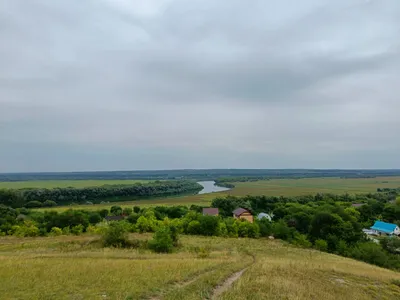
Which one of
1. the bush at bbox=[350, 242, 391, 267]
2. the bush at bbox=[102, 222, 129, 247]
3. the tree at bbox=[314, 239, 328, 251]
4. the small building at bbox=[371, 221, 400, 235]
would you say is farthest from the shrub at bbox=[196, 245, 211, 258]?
the small building at bbox=[371, 221, 400, 235]

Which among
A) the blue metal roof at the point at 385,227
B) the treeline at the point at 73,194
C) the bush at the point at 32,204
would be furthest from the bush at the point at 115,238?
the bush at the point at 32,204

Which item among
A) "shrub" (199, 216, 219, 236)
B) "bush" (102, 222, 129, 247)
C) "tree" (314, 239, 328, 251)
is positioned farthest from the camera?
"shrub" (199, 216, 219, 236)

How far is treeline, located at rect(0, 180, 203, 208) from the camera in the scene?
97363 mm

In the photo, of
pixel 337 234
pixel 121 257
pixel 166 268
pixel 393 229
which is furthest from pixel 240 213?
pixel 166 268

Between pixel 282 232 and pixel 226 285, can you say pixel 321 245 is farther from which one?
pixel 226 285

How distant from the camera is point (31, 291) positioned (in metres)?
11.8

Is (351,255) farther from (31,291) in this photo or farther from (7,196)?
(7,196)

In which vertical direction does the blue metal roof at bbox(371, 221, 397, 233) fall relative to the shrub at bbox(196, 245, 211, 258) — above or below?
below

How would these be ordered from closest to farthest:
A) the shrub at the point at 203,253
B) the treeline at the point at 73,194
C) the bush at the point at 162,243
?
the shrub at the point at 203,253 → the bush at the point at 162,243 → the treeline at the point at 73,194

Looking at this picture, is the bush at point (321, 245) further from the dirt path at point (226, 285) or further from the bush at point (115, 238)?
the dirt path at point (226, 285)

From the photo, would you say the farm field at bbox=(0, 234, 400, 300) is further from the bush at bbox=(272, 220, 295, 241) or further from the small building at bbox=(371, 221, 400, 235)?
the small building at bbox=(371, 221, 400, 235)

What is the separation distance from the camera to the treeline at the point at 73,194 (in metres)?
97.4

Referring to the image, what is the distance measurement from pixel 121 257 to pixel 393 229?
59481 millimetres

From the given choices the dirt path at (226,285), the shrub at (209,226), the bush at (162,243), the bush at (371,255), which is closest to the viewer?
the dirt path at (226,285)
